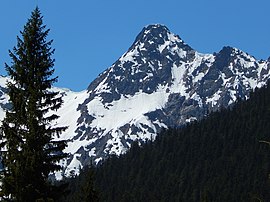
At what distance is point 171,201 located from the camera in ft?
566

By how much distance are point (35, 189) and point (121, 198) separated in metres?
154

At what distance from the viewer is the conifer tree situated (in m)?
20.7

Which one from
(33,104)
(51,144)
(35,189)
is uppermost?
(33,104)

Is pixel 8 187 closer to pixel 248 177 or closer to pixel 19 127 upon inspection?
pixel 19 127

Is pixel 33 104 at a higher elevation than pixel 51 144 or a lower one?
higher

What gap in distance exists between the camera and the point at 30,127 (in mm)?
21734

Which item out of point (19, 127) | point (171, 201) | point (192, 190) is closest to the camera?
point (19, 127)

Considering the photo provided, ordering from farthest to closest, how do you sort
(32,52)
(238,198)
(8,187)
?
(238,198) → (32,52) → (8,187)

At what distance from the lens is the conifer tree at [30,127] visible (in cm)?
2069

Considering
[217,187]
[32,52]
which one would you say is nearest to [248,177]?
[217,187]

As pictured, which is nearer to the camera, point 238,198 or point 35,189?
point 35,189

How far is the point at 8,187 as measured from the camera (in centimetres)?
2088

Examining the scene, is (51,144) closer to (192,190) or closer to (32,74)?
(32,74)

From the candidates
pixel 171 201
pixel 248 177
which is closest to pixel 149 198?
pixel 171 201
